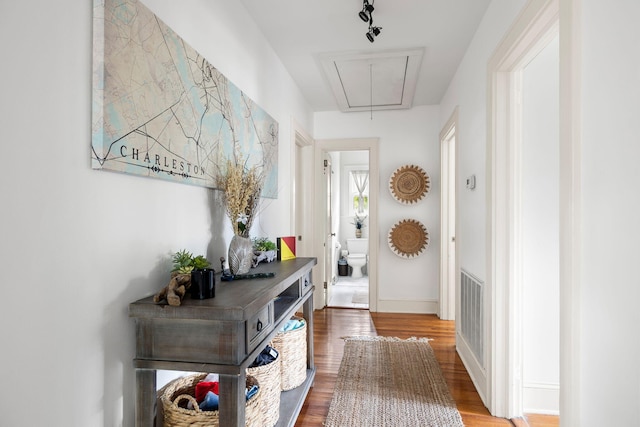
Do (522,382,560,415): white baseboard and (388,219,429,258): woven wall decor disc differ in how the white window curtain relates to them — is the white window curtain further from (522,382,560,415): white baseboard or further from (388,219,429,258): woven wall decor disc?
(522,382,560,415): white baseboard

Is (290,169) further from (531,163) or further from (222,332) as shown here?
(222,332)

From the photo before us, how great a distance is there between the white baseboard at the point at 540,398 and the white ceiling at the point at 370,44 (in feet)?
7.97

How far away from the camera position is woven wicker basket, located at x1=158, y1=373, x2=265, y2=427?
1.23 meters

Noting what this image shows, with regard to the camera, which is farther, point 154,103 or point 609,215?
point 154,103

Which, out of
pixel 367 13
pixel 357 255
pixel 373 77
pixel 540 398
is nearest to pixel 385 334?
pixel 540 398

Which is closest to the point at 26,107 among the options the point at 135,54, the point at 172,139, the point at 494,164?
the point at 135,54

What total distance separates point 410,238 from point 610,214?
3.18 m

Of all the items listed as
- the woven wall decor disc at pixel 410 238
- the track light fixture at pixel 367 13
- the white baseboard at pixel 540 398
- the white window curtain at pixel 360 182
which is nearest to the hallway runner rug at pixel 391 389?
the white baseboard at pixel 540 398

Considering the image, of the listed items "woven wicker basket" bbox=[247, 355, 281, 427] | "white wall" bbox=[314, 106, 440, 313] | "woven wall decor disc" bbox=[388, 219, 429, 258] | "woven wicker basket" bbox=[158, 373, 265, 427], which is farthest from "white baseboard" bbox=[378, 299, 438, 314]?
"woven wicker basket" bbox=[158, 373, 265, 427]

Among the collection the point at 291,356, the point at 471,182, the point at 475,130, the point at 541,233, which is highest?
the point at 475,130

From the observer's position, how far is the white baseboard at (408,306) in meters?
4.21

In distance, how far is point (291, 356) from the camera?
214 cm

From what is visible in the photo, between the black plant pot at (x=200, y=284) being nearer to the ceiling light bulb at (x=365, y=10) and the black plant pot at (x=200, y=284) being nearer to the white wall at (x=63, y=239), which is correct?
the white wall at (x=63, y=239)

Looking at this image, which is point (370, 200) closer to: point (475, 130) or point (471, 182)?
point (471, 182)
